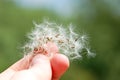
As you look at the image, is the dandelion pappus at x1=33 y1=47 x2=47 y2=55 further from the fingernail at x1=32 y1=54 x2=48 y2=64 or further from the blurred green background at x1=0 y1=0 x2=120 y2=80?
the blurred green background at x1=0 y1=0 x2=120 y2=80

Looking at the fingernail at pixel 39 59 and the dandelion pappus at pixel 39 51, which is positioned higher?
the dandelion pappus at pixel 39 51

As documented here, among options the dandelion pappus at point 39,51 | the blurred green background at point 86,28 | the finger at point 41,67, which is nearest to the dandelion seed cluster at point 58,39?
the dandelion pappus at point 39,51

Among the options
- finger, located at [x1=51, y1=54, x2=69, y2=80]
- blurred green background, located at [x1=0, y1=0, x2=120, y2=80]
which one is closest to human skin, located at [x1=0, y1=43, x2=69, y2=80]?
finger, located at [x1=51, y1=54, x2=69, y2=80]

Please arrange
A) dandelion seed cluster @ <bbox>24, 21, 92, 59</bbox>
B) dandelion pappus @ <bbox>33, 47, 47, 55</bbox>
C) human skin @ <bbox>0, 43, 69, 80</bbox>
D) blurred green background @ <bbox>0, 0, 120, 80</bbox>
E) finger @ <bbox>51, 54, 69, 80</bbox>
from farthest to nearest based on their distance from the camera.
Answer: blurred green background @ <bbox>0, 0, 120, 80</bbox>, dandelion seed cluster @ <bbox>24, 21, 92, 59</bbox>, dandelion pappus @ <bbox>33, 47, 47, 55</bbox>, finger @ <bbox>51, 54, 69, 80</bbox>, human skin @ <bbox>0, 43, 69, 80</bbox>

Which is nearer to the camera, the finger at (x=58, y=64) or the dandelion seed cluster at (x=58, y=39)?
the finger at (x=58, y=64)

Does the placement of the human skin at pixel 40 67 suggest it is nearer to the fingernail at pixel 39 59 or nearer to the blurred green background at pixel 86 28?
the fingernail at pixel 39 59
